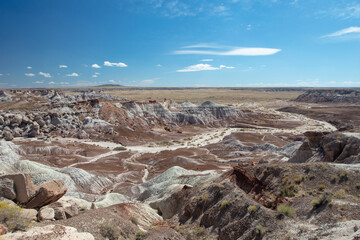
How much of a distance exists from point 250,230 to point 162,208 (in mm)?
9145

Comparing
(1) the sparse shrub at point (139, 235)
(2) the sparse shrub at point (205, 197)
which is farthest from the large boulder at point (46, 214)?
(2) the sparse shrub at point (205, 197)

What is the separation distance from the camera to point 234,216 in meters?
12.7

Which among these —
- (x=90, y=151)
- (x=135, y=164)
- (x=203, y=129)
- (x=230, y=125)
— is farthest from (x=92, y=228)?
(x=230, y=125)

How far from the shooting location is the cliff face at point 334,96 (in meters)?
128

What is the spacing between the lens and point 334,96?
452 feet

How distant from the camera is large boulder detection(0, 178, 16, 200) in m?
12.6

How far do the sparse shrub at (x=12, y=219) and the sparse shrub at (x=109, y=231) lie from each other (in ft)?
10.2

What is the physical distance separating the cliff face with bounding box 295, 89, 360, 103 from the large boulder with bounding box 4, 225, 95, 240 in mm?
147496

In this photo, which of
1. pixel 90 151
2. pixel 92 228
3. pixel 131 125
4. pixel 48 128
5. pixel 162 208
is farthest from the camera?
pixel 131 125

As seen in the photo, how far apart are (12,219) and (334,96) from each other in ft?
529

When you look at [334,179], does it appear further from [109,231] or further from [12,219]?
[12,219]

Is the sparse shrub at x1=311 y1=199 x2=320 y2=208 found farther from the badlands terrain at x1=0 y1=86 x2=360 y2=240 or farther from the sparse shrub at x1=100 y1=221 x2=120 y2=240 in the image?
the sparse shrub at x1=100 y1=221 x2=120 y2=240

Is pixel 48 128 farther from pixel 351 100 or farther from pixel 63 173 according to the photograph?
pixel 351 100

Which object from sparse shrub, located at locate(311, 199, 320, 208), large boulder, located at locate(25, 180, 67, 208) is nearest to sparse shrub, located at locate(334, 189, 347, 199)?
sparse shrub, located at locate(311, 199, 320, 208)
